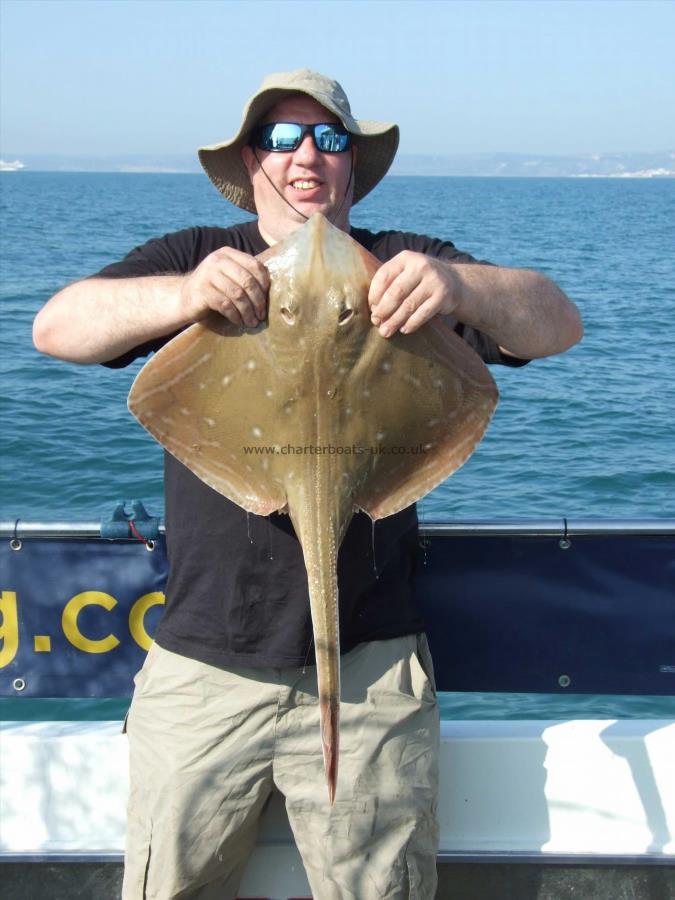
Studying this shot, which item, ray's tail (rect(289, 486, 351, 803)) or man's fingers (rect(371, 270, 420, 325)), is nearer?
man's fingers (rect(371, 270, 420, 325))

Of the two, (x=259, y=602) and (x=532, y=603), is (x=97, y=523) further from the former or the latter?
(x=532, y=603)

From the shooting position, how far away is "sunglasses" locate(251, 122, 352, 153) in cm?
270

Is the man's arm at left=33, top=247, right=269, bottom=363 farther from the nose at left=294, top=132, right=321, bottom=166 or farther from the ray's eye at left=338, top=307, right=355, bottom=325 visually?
the nose at left=294, top=132, right=321, bottom=166

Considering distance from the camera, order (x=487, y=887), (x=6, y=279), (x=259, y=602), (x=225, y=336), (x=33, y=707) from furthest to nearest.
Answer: (x=6, y=279), (x=33, y=707), (x=487, y=887), (x=259, y=602), (x=225, y=336)

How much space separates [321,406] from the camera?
215cm

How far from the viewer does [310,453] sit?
221 centimetres

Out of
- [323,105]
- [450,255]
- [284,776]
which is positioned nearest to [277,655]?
[284,776]

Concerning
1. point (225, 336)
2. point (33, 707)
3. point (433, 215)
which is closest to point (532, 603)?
point (225, 336)

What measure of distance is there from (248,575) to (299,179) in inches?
41.7

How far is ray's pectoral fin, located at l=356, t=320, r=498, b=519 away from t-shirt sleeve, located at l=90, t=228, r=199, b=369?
69 cm

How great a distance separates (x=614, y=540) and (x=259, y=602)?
121cm

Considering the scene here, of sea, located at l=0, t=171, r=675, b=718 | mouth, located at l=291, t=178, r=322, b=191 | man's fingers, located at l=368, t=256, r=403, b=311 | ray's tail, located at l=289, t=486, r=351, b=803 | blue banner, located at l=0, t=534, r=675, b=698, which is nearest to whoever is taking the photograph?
man's fingers, located at l=368, t=256, r=403, b=311

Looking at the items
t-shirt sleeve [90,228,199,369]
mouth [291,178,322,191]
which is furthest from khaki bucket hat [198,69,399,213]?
t-shirt sleeve [90,228,199,369]

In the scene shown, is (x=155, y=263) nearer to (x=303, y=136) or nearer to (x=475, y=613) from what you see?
(x=303, y=136)
